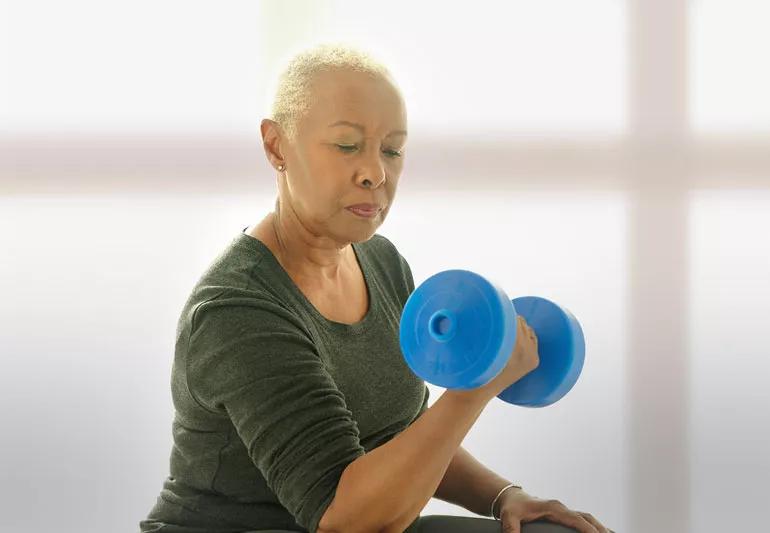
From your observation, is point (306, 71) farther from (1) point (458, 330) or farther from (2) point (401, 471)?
(2) point (401, 471)

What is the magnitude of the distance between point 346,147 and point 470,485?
1.99 ft

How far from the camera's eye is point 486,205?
7.59ft

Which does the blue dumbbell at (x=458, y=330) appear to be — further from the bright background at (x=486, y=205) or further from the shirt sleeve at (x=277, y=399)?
the bright background at (x=486, y=205)

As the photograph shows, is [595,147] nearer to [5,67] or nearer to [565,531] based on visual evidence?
[565,531]

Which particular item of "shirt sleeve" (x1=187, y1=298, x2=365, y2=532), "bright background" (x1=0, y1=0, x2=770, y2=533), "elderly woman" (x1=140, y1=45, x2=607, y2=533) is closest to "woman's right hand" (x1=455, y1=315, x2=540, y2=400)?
"elderly woman" (x1=140, y1=45, x2=607, y2=533)

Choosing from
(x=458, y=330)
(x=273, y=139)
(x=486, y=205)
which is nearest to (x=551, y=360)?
(x=458, y=330)

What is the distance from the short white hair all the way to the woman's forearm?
1.50 ft

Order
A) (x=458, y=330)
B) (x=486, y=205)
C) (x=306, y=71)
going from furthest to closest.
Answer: (x=486, y=205) < (x=306, y=71) < (x=458, y=330)

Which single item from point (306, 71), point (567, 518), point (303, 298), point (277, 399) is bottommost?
point (567, 518)

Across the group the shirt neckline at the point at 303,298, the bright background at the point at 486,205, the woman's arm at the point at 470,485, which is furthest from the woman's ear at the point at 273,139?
the bright background at the point at 486,205

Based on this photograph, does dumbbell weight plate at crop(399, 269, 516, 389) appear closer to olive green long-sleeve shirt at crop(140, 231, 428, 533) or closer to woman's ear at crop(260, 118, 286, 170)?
olive green long-sleeve shirt at crop(140, 231, 428, 533)

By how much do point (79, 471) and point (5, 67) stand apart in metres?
0.99

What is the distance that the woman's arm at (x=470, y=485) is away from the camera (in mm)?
1599

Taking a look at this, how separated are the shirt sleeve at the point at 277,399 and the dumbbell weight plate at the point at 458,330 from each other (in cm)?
15
